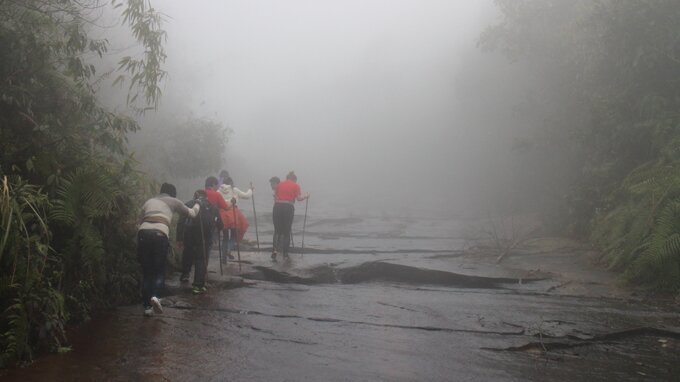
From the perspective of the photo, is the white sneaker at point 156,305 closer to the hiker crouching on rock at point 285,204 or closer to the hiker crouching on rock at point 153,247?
the hiker crouching on rock at point 153,247

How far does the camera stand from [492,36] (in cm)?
2083

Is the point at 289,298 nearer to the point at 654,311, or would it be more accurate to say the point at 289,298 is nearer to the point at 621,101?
the point at 654,311

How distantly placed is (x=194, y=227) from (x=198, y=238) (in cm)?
25

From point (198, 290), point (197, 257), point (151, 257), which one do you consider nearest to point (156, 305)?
point (151, 257)

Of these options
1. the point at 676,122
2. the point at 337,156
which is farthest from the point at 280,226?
the point at 337,156

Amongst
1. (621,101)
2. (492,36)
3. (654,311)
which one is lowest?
(654,311)

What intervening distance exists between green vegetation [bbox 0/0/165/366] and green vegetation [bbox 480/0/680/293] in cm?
772

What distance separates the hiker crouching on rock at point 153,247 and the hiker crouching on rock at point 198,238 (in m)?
1.26

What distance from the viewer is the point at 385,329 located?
7230mm

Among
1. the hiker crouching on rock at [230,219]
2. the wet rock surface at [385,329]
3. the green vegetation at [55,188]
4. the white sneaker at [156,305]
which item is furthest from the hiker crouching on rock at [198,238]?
the hiker crouching on rock at [230,219]

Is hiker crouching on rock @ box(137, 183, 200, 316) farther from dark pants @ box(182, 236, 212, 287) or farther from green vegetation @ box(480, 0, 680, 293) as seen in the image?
green vegetation @ box(480, 0, 680, 293)

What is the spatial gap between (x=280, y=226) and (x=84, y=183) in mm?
5901

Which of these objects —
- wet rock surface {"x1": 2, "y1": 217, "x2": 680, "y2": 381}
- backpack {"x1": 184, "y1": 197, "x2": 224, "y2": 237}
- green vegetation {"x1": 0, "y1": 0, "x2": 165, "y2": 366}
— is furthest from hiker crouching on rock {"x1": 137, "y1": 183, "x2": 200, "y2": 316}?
backpack {"x1": 184, "y1": 197, "x2": 224, "y2": 237}

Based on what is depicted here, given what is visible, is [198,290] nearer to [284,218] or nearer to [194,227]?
[194,227]
